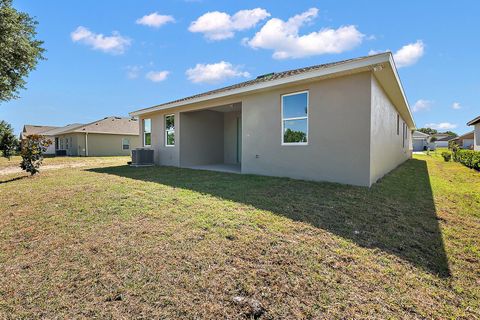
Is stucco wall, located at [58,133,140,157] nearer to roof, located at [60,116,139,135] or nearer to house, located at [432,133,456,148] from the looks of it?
roof, located at [60,116,139,135]

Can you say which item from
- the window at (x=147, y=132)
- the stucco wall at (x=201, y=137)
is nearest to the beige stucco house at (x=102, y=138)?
the window at (x=147, y=132)

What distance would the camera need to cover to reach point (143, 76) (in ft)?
64.4

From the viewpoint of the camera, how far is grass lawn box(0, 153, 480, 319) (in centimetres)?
209

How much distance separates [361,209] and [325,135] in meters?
2.75

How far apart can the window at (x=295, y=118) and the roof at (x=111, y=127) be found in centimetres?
2334

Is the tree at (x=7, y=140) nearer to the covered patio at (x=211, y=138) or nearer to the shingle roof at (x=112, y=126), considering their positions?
the shingle roof at (x=112, y=126)

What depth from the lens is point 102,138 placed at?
25.3 meters

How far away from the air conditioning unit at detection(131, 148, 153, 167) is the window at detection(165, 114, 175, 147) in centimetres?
112

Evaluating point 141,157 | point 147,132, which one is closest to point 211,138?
point 141,157

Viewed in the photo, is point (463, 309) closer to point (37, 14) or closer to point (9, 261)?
point (9, 261)

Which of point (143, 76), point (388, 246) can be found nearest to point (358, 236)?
point (388, 246)

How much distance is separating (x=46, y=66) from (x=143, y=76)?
6.43m

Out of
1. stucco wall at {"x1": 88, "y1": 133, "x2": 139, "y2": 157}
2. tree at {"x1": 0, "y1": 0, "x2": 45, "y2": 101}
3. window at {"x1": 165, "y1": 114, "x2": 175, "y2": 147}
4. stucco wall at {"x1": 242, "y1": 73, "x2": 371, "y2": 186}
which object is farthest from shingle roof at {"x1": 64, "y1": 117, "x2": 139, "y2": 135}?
stucco wall at {"x1": 242, "y1": 73, "x2": 371, "y2": 186}

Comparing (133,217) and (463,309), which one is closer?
(463,309)
